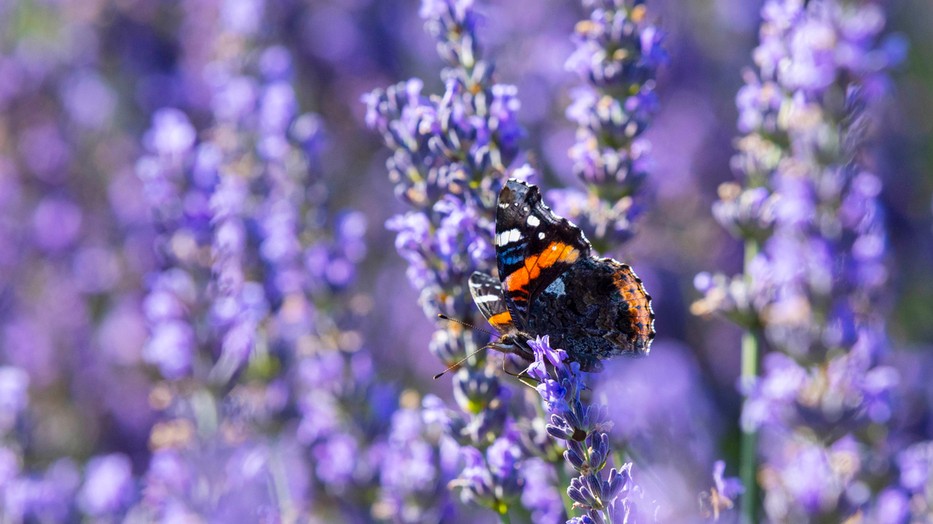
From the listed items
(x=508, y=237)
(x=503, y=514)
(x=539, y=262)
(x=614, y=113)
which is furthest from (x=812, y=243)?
(x=503, y=514)

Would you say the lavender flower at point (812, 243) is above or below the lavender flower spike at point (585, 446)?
above

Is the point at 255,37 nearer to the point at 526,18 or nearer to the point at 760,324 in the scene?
the point at 526,18

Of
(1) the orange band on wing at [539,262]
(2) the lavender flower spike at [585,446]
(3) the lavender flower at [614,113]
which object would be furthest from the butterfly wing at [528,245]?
(2) the lavender flower spike at [585,446]

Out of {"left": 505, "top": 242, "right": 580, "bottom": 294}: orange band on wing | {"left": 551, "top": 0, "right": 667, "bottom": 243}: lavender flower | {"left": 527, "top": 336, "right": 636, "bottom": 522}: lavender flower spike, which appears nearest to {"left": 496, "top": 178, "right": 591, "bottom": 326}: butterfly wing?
{"left": 505, "top": 242, "right": 580, "bottom": 294}: orange band on wing

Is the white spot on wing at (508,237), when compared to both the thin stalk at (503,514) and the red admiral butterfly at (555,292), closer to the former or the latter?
the red admiral butterfly at (555,292)

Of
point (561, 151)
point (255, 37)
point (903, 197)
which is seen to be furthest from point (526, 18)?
point (903, 197)

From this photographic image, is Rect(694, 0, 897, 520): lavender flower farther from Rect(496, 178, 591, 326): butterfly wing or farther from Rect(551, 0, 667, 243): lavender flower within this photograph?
Rect(496, 178, 591, 326): butterfly wing

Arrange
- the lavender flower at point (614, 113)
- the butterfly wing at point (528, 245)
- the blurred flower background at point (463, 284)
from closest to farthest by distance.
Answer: the butterfly wing at point (528, 245) → the blurred flower background at point (463, 284) → the lavender flower at point (614, 113)
